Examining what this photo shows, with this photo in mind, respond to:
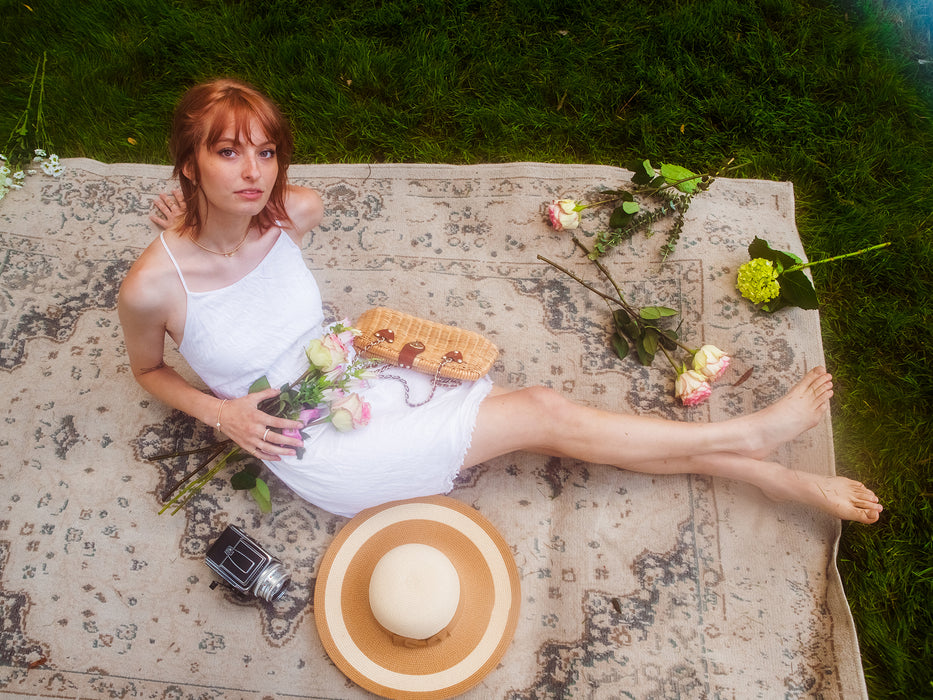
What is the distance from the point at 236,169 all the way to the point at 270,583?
58.9 inches

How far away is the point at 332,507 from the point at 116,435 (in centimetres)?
108

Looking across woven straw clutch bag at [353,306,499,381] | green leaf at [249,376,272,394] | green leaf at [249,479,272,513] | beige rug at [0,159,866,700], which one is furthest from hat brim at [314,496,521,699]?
green leaf at [249,376,272,394]

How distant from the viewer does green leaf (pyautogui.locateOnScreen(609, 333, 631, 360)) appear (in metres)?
2.82

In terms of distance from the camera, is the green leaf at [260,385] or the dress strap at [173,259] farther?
the green leaf at [260,385]

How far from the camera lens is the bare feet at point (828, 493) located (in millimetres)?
2416

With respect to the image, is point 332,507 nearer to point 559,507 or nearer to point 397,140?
point 559,507

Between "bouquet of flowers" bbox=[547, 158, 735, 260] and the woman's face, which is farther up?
"bouquet of flowers" bbox=[547, 158, 735, 260]

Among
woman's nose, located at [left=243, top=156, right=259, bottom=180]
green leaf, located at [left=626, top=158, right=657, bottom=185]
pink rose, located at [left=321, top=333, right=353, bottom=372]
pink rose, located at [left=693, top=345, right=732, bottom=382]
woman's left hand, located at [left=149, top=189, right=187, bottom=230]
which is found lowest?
pink rose, located at [left=321, top=333, right=353, bottom=372]

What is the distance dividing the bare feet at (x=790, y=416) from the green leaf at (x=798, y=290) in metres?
0.32

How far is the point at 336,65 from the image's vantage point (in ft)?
11.3

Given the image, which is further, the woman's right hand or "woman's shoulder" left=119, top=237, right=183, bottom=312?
the woman's right hand

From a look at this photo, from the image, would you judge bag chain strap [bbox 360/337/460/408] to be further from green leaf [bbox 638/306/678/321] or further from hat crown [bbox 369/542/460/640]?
green leaf [bbox 638/306/678/321]

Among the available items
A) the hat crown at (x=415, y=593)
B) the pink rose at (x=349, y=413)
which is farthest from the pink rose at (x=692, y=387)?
the pink rose at (x=349, y=413)

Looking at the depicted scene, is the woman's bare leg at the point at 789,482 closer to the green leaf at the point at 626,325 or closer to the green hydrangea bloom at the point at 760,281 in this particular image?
the green leaf at the point at 626,325
